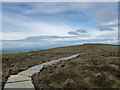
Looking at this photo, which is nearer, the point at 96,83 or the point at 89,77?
the point at 96,83

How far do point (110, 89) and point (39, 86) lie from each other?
4387 mm

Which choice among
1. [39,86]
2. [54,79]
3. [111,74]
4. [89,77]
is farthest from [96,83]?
[39,86]

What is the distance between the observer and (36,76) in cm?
1006

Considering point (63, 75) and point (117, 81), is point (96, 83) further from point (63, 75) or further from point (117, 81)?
point (63, 75)

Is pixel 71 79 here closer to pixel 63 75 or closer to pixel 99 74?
pixel 63 75

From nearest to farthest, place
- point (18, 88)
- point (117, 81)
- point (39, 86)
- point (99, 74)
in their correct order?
point (18, 88) → point (39, 86) → point (117, 81) → point (99, 74)

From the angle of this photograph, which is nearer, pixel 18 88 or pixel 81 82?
pixel 18 88

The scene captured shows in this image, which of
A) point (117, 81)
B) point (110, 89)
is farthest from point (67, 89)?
point (117, 81)

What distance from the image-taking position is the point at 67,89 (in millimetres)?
7887

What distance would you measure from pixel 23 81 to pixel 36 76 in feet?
4.92

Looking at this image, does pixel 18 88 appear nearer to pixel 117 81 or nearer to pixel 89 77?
pixel 89 77

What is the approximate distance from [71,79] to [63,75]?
0.98 meters

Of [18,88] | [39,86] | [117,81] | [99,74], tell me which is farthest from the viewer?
[99,74]

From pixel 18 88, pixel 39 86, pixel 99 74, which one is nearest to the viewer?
pixel 18 88
